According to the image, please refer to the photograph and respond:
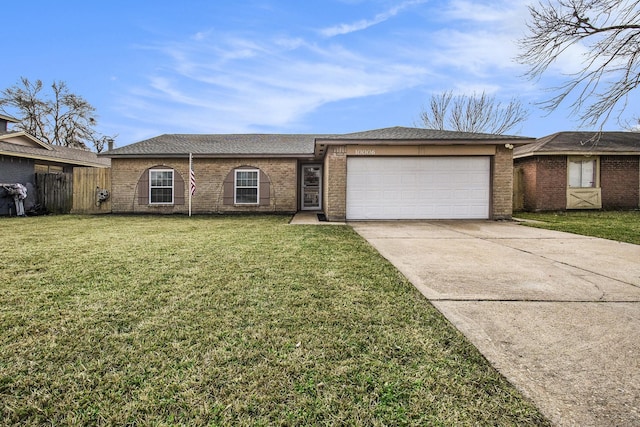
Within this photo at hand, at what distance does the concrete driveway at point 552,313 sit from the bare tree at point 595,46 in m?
4.98

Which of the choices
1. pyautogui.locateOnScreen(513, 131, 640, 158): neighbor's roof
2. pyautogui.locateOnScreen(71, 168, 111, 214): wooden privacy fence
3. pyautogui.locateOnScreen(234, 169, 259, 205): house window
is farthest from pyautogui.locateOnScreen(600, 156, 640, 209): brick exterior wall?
pyautogui.locateOnScreen(71, 168, 111, 214): wooden privacy fence

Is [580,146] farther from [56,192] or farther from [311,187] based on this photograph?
[56,192]

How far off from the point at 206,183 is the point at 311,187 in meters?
4.51

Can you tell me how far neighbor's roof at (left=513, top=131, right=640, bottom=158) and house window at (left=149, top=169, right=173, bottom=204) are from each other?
49.7 feet

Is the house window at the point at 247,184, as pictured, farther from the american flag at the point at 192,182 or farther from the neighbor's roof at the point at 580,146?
the neighbor's roof at the point at 580,146

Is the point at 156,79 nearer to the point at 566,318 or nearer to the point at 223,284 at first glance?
the point at 223,284

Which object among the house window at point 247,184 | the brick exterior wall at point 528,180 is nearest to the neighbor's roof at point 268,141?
the house window at point 247,184

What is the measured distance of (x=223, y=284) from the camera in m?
3.33

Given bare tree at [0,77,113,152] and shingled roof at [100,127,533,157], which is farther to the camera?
bare tree at [0,77,113,152]

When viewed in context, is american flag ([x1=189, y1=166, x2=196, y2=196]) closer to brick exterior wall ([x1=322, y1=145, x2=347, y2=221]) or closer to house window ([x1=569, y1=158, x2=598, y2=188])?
brick exterior wall ([x1=322, y1=145, x2=347, y2=221])

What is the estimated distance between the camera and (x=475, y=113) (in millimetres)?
24203

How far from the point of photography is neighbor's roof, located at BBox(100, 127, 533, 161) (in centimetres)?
977

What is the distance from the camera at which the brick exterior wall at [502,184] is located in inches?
395

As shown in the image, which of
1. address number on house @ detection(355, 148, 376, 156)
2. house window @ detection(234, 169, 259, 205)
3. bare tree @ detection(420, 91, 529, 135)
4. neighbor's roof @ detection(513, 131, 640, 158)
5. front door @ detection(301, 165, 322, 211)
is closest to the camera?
address number on house @ detection(355, 148, 376, 156)
